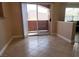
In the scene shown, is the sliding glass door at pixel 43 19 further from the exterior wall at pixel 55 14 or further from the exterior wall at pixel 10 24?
the exterior wall at pixel 10 24

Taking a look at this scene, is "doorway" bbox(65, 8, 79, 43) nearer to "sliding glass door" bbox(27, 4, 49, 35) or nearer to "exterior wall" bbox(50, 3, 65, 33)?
"exterior wall" bbox(50, 3, 65, 33)

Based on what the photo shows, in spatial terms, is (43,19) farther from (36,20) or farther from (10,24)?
(10,24)

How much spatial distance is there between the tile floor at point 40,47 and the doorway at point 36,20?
0.28ft

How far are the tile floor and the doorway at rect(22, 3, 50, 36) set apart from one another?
3.4 inches

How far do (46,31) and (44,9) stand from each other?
29 centimetres

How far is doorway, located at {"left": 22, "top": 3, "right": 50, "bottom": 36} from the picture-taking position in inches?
49.8

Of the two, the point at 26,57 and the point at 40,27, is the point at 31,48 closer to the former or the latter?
the point at 26,57

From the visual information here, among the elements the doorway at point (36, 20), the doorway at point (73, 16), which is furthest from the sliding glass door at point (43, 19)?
the doorway at point (73, 16)

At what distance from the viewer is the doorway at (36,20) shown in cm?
126

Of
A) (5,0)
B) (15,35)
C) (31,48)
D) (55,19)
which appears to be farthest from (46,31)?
(5,0)

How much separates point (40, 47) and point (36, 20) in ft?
1.19

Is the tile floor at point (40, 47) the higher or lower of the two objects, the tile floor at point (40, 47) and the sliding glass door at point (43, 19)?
the lower

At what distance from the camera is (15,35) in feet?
4.17

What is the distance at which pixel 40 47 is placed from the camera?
1262 millimetres
